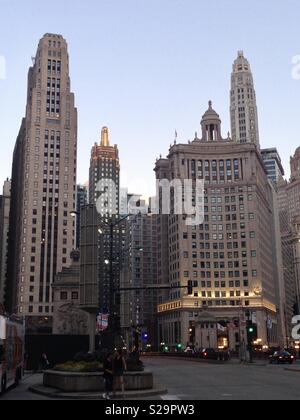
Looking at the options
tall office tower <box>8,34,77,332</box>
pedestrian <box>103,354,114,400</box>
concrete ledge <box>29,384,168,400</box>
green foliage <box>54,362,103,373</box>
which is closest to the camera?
pedestrian <box>103,354,114,400</box>

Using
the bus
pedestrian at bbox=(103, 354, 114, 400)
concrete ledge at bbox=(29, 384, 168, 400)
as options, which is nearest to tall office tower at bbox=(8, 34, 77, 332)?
the bus

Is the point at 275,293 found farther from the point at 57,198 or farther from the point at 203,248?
the point at 57,198

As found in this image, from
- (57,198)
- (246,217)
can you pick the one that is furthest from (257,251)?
(57,198)

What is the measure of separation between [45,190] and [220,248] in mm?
54139

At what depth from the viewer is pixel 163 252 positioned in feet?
553

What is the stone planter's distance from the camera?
22500mm

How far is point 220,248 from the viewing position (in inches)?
6171

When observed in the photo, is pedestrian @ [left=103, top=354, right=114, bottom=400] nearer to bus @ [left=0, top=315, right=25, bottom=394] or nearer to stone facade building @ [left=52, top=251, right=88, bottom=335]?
bus @ [left=0, top=315, right=25, bottom=394]

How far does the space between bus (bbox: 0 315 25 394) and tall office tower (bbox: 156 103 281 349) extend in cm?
11729

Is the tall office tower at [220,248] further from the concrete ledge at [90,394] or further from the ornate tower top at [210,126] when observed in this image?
the concrete ledge at [90,394]

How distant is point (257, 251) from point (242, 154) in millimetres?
30953

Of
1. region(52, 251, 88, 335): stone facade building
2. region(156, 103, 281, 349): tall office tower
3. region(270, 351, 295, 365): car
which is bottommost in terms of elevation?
region(270, 351, 295, 365): car

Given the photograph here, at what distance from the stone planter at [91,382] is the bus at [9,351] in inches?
93.5

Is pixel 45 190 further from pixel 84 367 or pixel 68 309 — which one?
pixel 84 367
